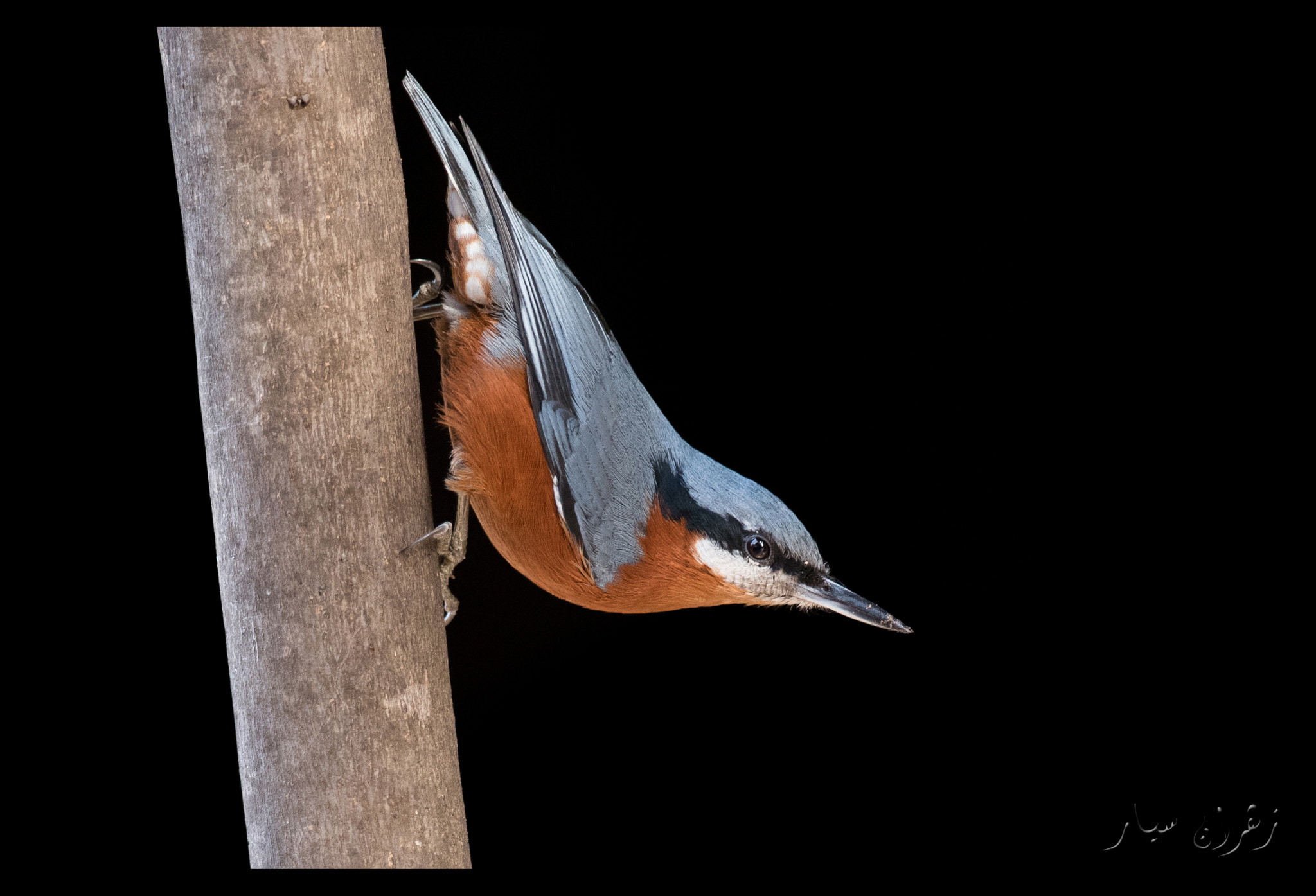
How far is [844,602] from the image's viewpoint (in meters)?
1.98

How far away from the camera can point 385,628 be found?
1693 millimetres

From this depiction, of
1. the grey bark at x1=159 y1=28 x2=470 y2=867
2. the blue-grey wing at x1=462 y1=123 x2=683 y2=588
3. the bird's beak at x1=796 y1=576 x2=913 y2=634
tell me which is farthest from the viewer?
the bird's beak at x1=796 y1=576 x2=913 y2=634

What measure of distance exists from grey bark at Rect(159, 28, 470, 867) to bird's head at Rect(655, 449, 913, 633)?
0.56 metres

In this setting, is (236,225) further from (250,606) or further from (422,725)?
(422,725)

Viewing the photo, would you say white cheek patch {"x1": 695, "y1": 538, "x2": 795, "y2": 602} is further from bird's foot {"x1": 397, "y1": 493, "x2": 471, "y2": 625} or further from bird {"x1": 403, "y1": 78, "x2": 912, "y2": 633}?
bird's foot {"x1": 397, "y1": 493, "x2": 471, "y2": 625}

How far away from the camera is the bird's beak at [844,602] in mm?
1979

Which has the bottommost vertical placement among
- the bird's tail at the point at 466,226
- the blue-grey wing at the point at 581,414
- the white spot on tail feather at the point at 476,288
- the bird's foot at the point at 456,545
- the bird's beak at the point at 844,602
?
the bird's beak at the point at 844,602

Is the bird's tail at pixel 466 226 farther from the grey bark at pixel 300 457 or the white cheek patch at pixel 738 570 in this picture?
the white cheek patch at pixel 738 570

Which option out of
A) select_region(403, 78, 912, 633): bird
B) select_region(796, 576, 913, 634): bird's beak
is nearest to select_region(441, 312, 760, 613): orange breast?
select_region(403, 78, 912, 633): bird

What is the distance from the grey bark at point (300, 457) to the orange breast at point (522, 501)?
0.69 ft

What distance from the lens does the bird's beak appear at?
198 cm

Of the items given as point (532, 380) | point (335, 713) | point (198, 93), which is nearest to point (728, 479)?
point (532, 380)

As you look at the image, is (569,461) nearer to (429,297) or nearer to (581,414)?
(581,414)

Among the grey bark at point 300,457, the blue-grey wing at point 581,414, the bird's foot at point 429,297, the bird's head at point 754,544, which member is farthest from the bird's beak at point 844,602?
the bird's foot at point 429,297
